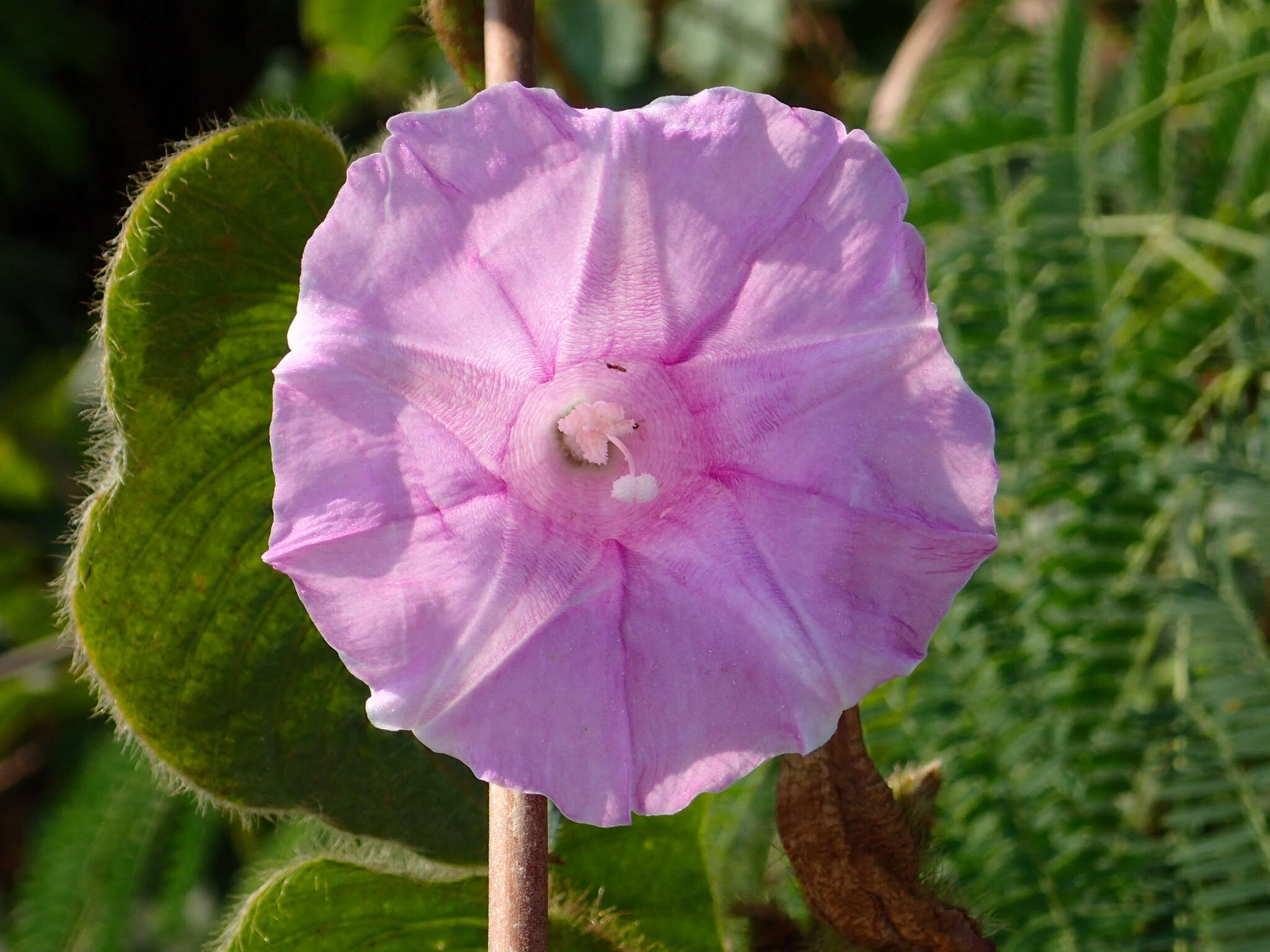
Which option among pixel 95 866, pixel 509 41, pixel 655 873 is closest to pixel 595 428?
pixel 509 41

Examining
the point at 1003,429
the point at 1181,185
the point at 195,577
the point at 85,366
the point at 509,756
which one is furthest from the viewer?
the point at 85,366

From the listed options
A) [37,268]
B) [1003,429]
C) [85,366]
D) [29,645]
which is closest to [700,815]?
[1003,429]

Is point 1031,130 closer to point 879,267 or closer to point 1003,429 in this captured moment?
point 1003,429

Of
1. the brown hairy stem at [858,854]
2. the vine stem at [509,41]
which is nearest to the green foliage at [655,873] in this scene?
the brown hairy stem at [858,854]

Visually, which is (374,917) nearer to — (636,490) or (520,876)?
(520,876)

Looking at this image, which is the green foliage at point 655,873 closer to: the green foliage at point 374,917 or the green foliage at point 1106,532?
the green foliage at point 374,917

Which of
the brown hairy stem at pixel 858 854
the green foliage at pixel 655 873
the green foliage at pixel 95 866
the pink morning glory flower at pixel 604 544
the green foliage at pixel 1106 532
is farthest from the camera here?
the green foliage at pixel 95 866
